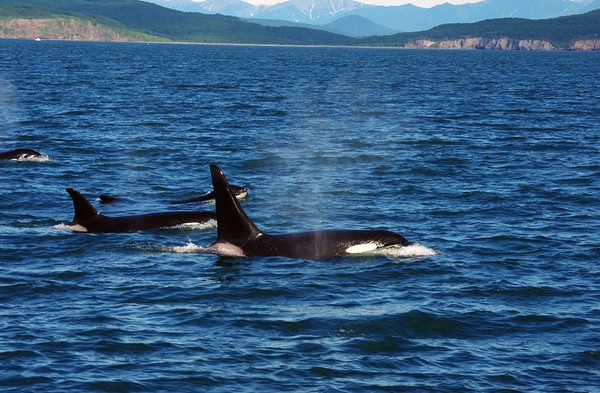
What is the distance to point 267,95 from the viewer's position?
81.0m

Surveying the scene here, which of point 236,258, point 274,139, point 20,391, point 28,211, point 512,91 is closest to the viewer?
point 20,391

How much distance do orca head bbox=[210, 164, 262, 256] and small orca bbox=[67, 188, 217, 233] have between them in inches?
116

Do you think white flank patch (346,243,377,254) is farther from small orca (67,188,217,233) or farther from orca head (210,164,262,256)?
small orca (67,188,217,233)

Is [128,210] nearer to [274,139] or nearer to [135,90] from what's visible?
[274,139]

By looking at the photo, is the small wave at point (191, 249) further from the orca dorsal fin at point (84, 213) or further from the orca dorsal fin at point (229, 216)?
the orca dorsal fin at point (84, 213)

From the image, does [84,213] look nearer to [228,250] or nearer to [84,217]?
[84,217]

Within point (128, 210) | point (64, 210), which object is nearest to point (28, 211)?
point (64, 210)

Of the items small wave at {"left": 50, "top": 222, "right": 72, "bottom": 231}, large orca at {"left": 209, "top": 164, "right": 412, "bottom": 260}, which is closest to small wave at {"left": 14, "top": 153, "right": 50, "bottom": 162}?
small wave at {"left": 50, "top": 222, "right": 72, "bottom": 231}

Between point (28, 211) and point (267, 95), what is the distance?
185ft

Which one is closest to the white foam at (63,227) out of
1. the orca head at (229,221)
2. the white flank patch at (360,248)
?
the orca head at (229,221)

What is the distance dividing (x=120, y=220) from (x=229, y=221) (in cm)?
447

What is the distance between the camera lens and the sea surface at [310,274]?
14016 millimetres

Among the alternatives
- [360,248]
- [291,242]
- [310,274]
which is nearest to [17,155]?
[291,242]

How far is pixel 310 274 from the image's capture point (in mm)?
18922
